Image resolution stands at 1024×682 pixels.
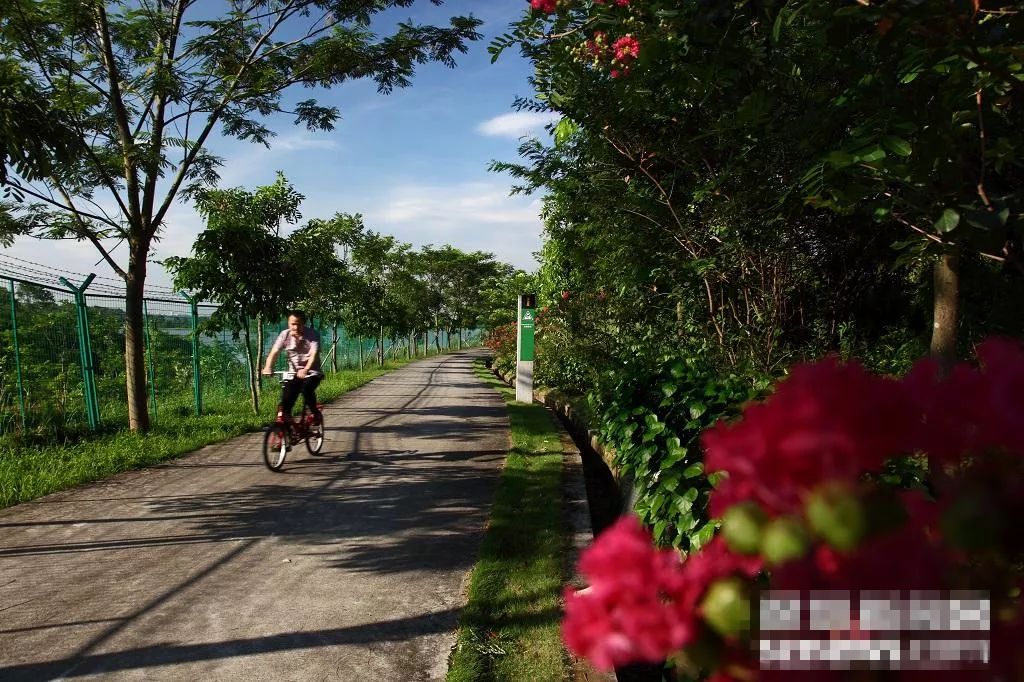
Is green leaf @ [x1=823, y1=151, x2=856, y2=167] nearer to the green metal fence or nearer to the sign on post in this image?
the green metal fence

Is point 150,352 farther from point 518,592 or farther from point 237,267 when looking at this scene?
point 518,592

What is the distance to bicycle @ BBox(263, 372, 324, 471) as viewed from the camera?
284 inches

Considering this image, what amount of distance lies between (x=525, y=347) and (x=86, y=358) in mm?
7637

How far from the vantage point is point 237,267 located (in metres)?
10.3

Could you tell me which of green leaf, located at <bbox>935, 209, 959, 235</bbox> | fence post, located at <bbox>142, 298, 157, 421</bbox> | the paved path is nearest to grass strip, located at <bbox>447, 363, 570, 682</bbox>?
the paved path

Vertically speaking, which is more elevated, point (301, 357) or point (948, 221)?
point (948, 221)

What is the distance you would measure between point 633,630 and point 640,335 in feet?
24.4

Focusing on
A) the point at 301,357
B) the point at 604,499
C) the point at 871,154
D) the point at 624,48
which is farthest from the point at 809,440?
the point at 301,357

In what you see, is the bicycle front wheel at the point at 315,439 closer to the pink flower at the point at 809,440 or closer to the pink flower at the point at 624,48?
the pink flower at the point at 624,48

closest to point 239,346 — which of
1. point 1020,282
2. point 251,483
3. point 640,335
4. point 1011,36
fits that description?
point 251,483

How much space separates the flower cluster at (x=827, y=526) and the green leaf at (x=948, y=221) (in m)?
1.22

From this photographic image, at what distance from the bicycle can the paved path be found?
0.21 metres

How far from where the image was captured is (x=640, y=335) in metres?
7.73

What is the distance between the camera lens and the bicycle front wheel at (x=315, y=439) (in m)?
8.07
